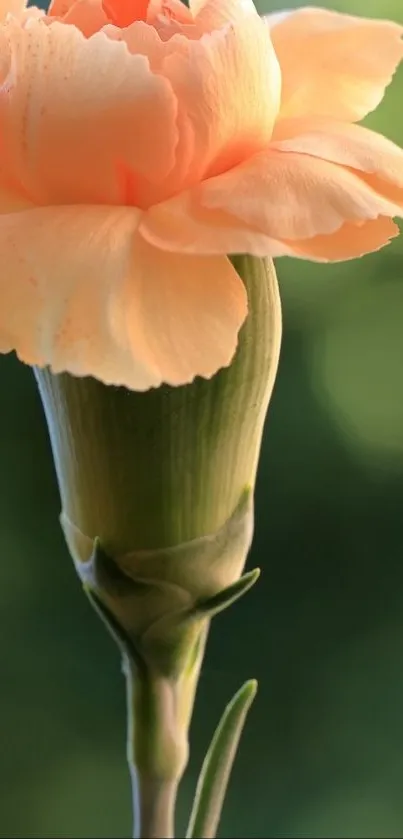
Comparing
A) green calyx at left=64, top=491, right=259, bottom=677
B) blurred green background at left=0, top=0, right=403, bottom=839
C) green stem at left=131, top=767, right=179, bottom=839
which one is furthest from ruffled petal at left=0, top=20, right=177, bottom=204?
blurred green background at left=0, top=0, right=403, bottom=839

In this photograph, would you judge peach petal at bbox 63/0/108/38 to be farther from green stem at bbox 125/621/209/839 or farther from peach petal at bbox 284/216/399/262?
green stem at bbox 125/621/209/839

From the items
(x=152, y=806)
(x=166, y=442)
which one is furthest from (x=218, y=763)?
(x=166, y=442)

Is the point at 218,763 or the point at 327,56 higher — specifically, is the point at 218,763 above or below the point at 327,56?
below

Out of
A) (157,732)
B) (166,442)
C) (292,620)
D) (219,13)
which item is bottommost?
Result: (292,620)

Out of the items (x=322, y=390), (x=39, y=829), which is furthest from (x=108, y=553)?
(x=39, y=829)

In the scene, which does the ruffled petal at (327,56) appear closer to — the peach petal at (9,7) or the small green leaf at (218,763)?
the peach petal at (9,7)

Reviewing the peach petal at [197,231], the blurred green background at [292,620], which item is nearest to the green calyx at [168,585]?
the peach petal at [197,231]

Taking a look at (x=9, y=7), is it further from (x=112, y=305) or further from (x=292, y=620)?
(x=292, y=620)
